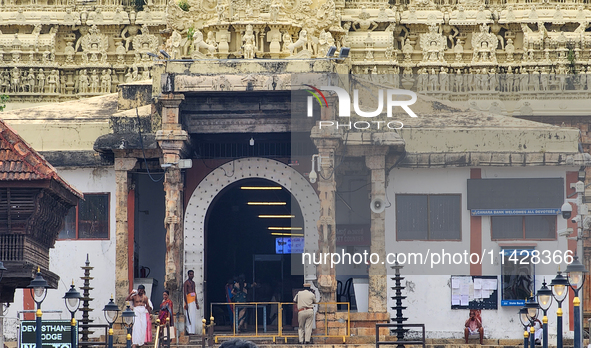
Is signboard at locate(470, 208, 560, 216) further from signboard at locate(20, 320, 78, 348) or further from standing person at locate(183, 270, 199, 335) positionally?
signboard at locate(20, 320, 78, 348)

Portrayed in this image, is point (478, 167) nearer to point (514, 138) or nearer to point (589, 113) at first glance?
point (514, 138)

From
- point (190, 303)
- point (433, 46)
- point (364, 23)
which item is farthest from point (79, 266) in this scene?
point (433, 46)

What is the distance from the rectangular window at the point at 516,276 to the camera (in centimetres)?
3931

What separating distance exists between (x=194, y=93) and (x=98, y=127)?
13.4ft

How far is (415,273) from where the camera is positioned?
39.6 m

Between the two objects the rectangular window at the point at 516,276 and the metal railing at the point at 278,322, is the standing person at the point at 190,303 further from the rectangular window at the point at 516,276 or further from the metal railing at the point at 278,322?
the rectangular window at the point at 516,276

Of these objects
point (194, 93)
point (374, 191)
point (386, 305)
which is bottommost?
point (386, 305)

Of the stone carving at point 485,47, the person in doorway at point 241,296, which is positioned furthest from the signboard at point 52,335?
the stone carving at point 485,47

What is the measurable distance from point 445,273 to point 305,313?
16.0 feet

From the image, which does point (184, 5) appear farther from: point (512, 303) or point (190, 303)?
point (512, 303)

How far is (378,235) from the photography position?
Answer: 3969 centimetres

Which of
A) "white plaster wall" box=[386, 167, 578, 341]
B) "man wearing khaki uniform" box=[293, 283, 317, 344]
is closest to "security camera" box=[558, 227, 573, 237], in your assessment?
"white plaster wall" box=[386, 167, 578, 341]

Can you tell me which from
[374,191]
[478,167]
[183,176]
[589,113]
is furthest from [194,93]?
[589,113]

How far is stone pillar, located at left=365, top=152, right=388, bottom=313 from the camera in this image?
3922 centimetres
